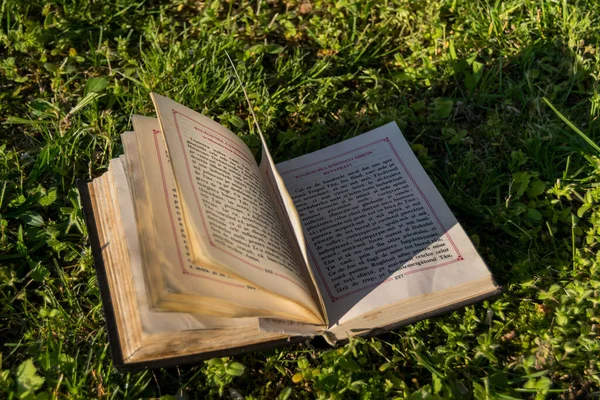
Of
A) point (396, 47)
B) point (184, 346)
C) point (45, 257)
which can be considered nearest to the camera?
point (184, 346)

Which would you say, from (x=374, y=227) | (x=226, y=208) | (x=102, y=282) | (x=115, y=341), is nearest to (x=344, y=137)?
(x=374, y=227)

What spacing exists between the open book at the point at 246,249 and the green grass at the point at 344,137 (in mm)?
202

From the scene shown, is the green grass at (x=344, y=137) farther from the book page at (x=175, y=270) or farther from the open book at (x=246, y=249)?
the book page at (x=175, y=270)

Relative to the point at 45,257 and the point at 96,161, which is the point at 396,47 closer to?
the point at 96,161

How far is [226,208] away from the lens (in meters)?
Result: 1.84

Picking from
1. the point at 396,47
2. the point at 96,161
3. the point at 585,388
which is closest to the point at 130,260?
the point at 96,161

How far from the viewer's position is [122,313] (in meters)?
1.85

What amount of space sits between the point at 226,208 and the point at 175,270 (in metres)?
0.25

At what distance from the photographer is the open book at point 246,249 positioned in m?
1.72

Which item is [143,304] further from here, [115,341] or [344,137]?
[344,137]

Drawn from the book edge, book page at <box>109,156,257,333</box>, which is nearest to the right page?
book page at <box>109,156,257,333</box>

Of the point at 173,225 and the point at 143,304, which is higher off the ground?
the point at 173,225

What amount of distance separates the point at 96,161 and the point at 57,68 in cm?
56

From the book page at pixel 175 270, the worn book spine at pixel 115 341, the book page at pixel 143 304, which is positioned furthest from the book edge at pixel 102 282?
the book page at pixel 175 270
